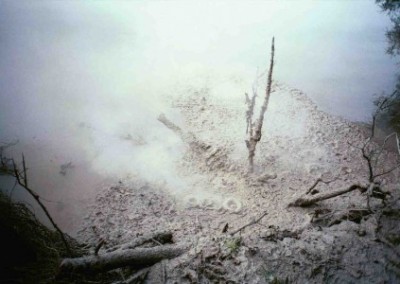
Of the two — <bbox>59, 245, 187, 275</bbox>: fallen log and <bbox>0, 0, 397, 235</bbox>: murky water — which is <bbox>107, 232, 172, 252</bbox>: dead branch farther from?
<bbox>0, 0, 397, 235</bbox>: murky water

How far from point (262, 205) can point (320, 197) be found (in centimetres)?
97

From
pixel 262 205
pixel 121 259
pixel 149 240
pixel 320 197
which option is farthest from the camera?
pixel 262 205

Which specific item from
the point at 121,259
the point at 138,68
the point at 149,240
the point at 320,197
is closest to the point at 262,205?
the point at 320,197

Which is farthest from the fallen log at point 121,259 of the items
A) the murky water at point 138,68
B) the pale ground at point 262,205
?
the murky water at point 138,68

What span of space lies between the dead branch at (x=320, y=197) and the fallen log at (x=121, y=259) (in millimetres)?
2492

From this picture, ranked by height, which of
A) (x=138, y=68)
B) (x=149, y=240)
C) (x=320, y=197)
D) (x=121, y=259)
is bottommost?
(x=121, y=259)

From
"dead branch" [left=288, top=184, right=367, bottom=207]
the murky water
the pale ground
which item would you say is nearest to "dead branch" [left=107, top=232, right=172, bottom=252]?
the pale ground

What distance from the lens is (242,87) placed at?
8.42 meters

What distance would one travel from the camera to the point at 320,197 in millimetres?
5121

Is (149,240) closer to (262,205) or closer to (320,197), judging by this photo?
(262,205)

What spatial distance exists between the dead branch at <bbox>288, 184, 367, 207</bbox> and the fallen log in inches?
98.1

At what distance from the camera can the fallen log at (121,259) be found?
3.18 meters

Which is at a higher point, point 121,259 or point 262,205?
point 262,205

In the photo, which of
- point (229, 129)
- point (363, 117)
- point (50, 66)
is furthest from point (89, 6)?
point (363, 117)
